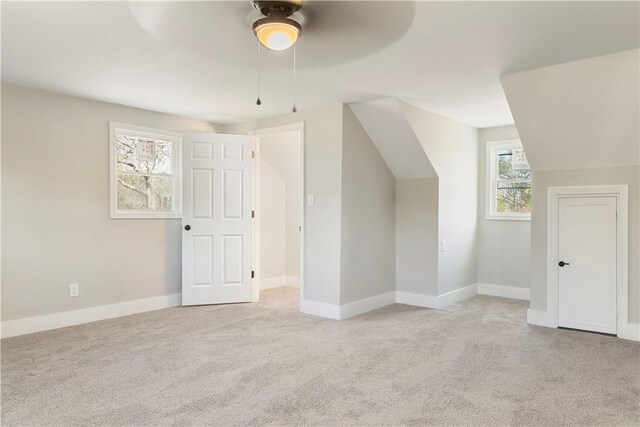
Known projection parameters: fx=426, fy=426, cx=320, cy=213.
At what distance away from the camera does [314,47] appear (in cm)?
279

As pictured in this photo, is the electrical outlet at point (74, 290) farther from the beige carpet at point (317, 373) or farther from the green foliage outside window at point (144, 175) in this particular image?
the green foliage outside window at point (144, 175)

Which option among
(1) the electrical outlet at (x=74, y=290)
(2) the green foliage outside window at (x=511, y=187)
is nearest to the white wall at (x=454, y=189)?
(2) the green foliage outside window at (x=511, y=187)

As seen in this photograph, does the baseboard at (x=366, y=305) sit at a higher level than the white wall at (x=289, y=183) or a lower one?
lower

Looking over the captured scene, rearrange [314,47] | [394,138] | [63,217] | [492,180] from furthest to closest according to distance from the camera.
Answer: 1. [492,180]
2. [394,138]
3. [63,217]
4. [314,47]

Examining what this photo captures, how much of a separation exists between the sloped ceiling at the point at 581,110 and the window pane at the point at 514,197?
1498 millimetres

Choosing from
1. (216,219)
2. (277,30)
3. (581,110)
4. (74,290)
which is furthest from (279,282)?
(277,30)

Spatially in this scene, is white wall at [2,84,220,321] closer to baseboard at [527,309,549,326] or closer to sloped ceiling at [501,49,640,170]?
sloped ceiling at [501,49,640,170]

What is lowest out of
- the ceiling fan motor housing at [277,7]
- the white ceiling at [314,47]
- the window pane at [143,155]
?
the window pane at [143,155]

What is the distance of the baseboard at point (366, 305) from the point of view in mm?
4464

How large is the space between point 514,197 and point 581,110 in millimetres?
2280

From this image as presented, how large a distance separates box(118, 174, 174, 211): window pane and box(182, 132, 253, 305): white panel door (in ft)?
0.82

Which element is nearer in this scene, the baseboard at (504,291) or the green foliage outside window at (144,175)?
the green foliage outside window at (144,175)

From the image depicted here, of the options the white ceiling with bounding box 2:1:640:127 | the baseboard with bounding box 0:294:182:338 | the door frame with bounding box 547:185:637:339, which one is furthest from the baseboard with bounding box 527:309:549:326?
the baseboard with bounding box 0:294:182:338

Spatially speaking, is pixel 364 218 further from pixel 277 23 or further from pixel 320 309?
pixel 277 23
